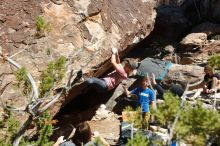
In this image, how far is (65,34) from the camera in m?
9.29

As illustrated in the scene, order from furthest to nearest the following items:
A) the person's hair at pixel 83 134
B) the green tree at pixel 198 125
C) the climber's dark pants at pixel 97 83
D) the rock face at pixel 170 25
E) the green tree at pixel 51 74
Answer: the rock face at pixel 170 25 < the climber's dark pants at pixel 97 83 < the green tree at pixel 51 74 < the person's hair at pixel 83 134 < the green tree at pixel 198 125

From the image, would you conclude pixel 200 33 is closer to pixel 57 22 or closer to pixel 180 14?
pixel 180 14

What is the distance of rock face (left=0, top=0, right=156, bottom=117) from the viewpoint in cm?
868

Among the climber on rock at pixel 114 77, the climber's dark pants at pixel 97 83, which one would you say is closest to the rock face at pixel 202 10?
the climber on rock at pixel 114 77

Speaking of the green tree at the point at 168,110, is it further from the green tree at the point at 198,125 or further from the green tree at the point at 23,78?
the green tree at the point at 23,78

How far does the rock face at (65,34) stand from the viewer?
28.5ft

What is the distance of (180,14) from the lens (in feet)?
59.1

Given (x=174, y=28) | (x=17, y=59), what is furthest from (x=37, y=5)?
(x=174, y=28)

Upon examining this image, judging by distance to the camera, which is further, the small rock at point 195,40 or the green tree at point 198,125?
the small rock at point 195,40

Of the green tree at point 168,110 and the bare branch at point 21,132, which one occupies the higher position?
the green tree at point 168,110

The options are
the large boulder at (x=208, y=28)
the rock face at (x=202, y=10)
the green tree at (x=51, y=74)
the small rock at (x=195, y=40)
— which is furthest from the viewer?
the rock face at (x=202, y=10)

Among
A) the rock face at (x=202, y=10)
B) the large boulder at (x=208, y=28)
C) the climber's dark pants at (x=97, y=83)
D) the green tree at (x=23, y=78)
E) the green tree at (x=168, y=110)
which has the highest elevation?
the rock face at (x=202, y=10)

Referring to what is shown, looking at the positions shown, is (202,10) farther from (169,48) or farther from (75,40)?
(75,40)

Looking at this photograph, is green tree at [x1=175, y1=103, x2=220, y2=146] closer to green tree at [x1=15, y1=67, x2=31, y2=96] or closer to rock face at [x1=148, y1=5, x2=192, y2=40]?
green tree at [x1=15, y1=67, x2=31, y2=96]
